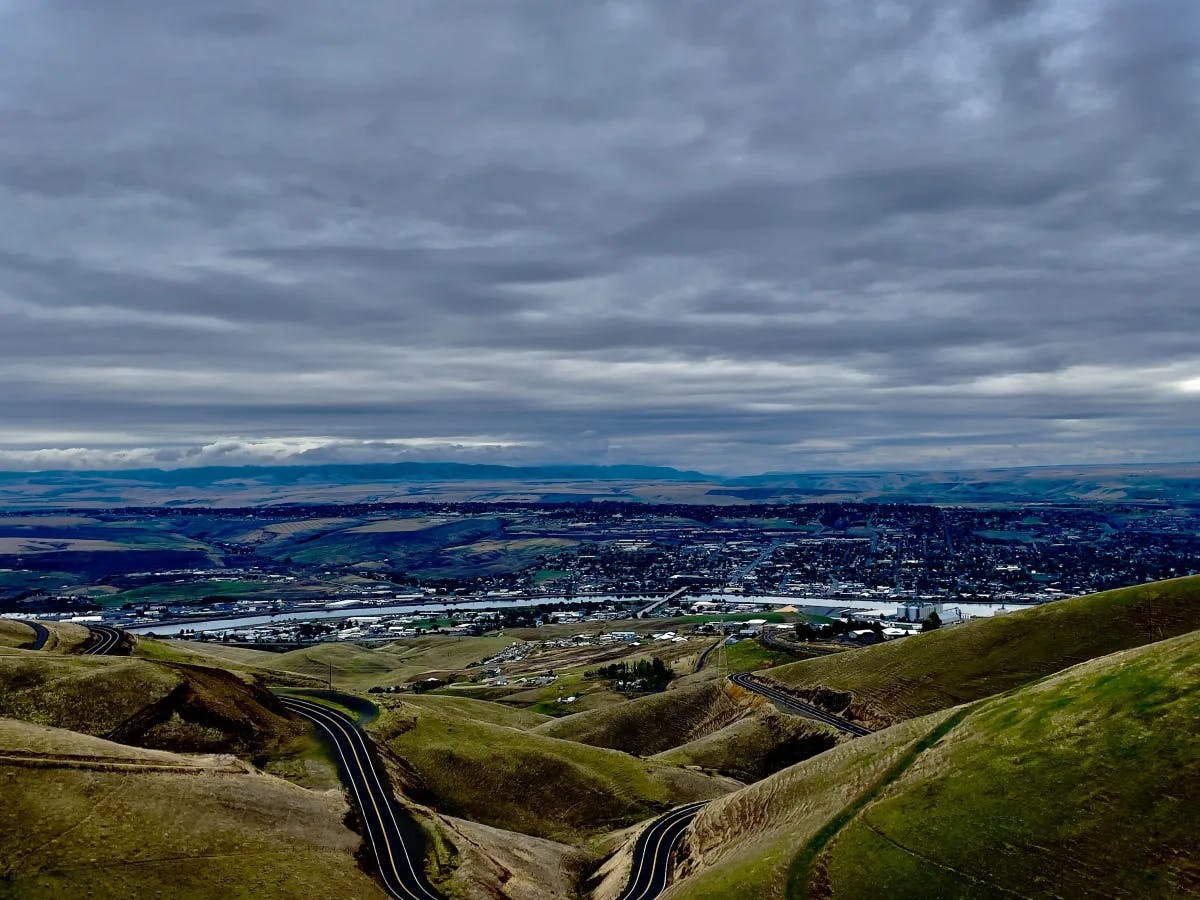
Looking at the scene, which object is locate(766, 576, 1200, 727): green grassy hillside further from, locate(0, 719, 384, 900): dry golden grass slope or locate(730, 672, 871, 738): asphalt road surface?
locate(0, 719, 384, 900): dry golden grass slope

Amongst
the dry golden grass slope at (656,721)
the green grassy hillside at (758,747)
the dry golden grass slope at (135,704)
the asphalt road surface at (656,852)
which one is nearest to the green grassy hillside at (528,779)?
the asphalt road surface at (656,852)

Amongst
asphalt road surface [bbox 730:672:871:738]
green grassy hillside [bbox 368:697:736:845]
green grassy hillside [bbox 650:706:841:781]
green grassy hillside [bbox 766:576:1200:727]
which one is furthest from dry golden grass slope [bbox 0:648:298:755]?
green grassy hillside [bbox 766:576:1200:727]

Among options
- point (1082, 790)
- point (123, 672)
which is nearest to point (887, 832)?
point (1082, 790)

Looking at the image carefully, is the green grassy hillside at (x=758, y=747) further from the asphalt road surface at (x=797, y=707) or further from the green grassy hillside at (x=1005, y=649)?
the green grassy hillside at (x=1005, y=649)

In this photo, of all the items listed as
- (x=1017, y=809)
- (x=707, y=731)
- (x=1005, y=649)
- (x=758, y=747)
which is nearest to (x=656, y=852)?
(x=1017, y=809)

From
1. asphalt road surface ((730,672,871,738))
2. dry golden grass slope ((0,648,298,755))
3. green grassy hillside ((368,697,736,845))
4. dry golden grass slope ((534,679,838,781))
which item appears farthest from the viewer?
asphalt road surface ((730,672,871,738))
